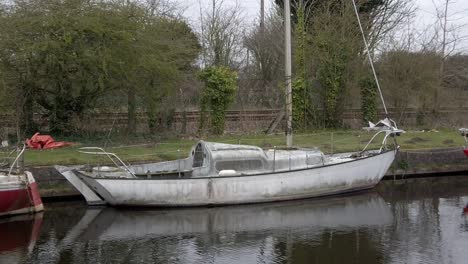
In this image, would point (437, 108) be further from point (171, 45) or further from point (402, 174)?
point (171, 45)

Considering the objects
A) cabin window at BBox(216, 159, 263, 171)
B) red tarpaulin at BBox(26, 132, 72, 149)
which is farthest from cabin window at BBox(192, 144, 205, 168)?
red tarpaulin at BBox(26, 132, 72, 149)

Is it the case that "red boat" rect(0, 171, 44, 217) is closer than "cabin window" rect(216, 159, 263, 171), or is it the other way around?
"red boat" rect(0, 171, 44, 217)

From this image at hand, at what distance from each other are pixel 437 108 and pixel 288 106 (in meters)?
Result: 14.0

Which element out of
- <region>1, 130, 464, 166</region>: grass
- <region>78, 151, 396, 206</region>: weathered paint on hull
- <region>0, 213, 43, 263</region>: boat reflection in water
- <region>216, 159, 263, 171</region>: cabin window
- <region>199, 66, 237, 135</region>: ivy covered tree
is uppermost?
<region>199, 66, 237, 135</region>: ivy covered tree

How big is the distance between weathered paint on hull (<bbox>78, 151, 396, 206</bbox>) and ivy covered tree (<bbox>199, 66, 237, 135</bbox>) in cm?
1001

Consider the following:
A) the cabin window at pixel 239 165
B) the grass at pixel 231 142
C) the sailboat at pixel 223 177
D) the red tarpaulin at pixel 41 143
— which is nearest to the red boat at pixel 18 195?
the sailboat at pixel 223 177

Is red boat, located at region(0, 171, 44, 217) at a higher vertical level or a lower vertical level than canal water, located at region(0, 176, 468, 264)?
higher

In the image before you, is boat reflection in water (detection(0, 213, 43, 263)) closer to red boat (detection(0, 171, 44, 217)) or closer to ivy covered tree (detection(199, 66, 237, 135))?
red boat (detection(0, 171, 44, 217))

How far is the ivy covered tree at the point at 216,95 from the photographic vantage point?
83.1 ft

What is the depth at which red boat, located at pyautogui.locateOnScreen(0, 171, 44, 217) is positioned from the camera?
1388 centimetres

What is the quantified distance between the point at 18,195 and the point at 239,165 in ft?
18.7

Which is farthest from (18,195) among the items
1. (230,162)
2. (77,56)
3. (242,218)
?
(77,56)

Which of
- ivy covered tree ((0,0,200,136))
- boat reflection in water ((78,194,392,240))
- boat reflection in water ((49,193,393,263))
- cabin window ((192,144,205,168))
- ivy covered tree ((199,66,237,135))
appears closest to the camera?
boat reflection in water ((49,193,393,263))

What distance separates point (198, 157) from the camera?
16016 millimetres
